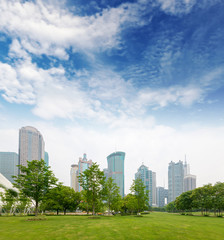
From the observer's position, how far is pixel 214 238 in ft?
66.9

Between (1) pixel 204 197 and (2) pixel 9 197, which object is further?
(1) pixel 204 197

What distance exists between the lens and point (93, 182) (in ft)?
148

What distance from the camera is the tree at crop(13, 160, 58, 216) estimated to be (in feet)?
129

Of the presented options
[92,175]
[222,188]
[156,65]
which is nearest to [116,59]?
[156,65]

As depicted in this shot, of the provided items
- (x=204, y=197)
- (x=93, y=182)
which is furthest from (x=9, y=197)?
(x=204, y=197)

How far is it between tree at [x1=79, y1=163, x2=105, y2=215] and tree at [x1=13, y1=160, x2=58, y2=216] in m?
7.17

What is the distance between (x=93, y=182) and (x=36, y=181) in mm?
12341

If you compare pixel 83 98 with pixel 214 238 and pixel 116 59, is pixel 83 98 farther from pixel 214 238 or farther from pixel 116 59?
pixel 214 238

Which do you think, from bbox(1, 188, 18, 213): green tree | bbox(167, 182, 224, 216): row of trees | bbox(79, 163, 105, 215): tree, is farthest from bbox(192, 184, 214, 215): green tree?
bbox(1, 188, 18, 213): green tree

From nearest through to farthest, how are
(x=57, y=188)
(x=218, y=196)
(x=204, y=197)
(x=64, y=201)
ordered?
(x=57, y=188), (x=64, y=201), (x=218, y=196), (x=204, y=197)

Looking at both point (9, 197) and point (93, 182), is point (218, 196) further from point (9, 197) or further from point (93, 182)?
point (9, 197)

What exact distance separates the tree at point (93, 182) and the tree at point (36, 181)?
7.17 meters

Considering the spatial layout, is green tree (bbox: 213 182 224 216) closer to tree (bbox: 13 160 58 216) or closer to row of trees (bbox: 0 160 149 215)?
row of trees (bbox: 0 160 149 215)

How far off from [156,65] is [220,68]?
10.2m
